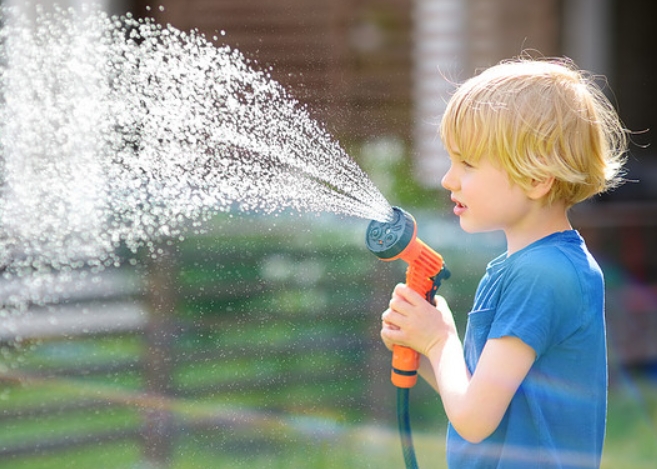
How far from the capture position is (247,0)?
5551 millimetres

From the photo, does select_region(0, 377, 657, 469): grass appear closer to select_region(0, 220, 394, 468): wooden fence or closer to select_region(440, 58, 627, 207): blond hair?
select_region(0, 220, 394, 468): wooden fence

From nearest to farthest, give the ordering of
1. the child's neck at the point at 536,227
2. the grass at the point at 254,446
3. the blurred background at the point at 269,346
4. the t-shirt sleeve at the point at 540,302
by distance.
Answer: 1. the t-shirt sleeve at the point at 540,302
2. the child's neck at the point at 536,227
3. the grass at the point at 254,446
4. the blurred background at the point at 269,346

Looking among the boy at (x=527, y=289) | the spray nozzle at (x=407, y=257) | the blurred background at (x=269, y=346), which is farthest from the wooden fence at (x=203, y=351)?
the boy at (x=527, y=289)

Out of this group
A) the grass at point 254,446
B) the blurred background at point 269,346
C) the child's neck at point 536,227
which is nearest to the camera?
the child's neck at point 536,227

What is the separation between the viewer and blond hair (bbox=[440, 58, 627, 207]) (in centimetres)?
132

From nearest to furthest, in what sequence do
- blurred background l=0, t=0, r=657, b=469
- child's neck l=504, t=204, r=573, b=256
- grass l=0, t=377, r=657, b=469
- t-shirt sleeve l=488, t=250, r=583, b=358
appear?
t-shirt sleeve l=488, t=250, r=583, b=358 < child's neck l=504, t=204, r=573, b=256 < grass l=0, t=377, r=657, b=469 < blurred background l=0, t=0, r=657, b=469

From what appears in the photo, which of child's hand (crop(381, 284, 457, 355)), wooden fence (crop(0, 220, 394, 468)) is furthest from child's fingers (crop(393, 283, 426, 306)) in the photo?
wooden fence (crop(0, 220, 394, 468))

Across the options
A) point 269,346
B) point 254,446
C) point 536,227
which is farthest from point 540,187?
point 269,346

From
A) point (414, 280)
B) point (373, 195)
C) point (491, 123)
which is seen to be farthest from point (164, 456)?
point (491, 123)

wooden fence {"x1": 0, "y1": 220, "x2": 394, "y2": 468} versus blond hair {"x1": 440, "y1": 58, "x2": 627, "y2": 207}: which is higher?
blond hair {"x1": 440, "y1": 58, "x2": 627, "y2": 207}

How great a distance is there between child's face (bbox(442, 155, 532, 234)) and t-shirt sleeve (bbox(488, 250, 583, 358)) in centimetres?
8

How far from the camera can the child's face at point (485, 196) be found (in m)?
1.35

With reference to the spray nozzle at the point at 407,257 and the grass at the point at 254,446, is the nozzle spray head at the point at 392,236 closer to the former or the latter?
the spray nozzle at the point at 407,257

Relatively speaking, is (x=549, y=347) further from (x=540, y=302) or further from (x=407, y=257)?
(x=407, y=257)
